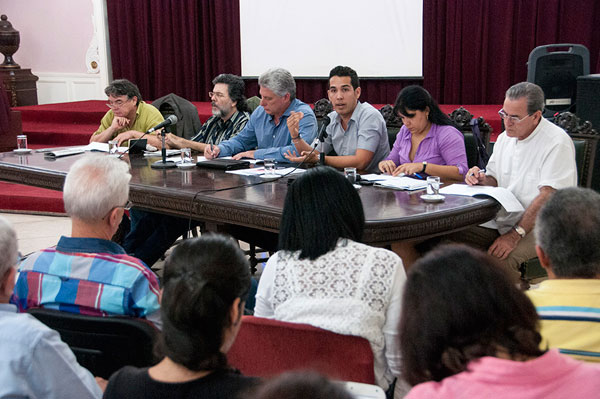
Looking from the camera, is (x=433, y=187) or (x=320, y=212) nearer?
(x=320, y=212)

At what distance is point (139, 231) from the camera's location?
4.14 m

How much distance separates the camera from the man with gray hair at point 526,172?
316 centimetres

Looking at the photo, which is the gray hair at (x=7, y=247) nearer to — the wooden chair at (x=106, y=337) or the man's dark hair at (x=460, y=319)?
the wooden chair at (x=106, y=337)

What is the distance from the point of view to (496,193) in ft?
10.1

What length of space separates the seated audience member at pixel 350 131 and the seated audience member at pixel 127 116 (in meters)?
1.17

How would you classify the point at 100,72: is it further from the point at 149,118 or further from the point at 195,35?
the point at 149,118

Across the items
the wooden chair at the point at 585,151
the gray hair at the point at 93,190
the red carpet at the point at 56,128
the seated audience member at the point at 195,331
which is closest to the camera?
the seated audience member at the point at 195,331

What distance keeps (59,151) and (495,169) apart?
2740 mm

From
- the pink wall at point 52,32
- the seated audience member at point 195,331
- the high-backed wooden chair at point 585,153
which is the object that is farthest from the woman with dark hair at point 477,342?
the pink wall at point 52,32

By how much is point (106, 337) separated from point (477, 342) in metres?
1.02

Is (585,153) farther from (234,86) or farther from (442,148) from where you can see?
(234,86)

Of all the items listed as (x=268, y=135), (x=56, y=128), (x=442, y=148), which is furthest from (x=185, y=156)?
(x=56, y=128)

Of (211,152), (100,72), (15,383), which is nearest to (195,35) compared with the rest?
(100,72)

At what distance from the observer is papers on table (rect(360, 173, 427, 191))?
10.6 feet
